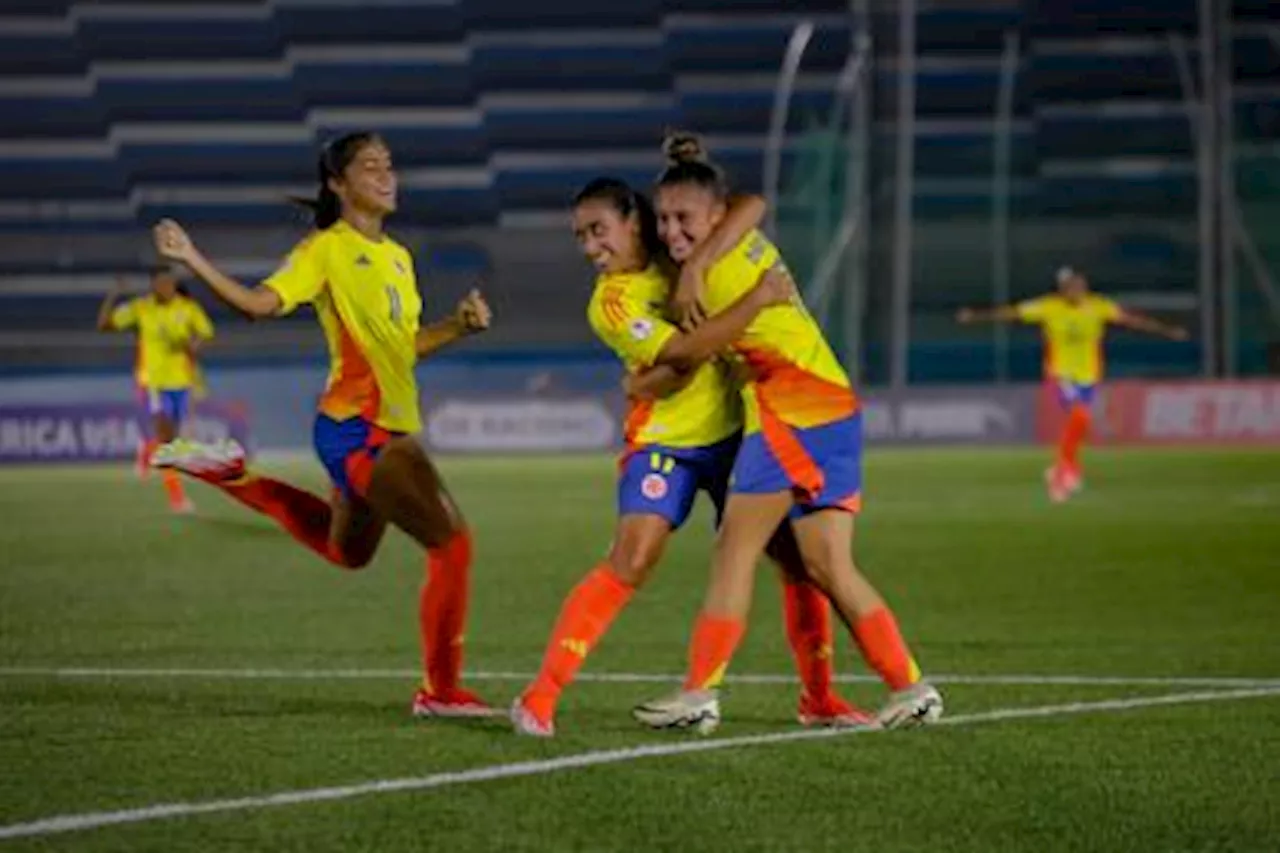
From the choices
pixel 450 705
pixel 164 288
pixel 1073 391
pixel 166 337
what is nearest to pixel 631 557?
pixel 450 705

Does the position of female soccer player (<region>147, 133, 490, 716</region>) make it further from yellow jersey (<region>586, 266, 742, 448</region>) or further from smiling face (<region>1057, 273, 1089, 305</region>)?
smiling face (<region>1057, 273, 1089, 305</region>)

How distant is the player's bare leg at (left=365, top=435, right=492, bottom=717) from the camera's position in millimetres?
10094

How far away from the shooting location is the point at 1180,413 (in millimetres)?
43688

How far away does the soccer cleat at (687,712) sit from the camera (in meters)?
9.23

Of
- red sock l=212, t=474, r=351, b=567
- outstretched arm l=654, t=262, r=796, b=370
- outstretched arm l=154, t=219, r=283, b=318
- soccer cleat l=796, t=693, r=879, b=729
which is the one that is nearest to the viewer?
outstretched arm l=654, t=262, r=796, b=370

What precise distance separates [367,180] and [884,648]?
244cm

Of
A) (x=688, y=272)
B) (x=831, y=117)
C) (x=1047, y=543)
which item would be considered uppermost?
(x=831, y=117)

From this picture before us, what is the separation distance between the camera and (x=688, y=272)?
9.06 metres

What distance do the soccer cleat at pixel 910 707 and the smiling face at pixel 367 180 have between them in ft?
8.16

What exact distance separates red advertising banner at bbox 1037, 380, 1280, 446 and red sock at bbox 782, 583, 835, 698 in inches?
1326

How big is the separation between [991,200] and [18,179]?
20.4 metres

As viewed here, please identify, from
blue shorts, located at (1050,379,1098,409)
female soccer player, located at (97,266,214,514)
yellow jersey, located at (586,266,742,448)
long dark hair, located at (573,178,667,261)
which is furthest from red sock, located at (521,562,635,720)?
blue shorts, located at (1050,379,1098,409)

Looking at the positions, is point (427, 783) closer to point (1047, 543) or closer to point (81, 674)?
point (81, 674)

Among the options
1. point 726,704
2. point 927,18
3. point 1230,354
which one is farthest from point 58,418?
point 726,704
